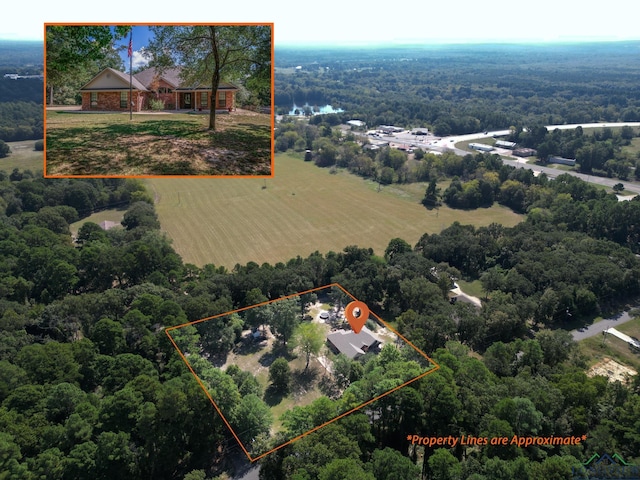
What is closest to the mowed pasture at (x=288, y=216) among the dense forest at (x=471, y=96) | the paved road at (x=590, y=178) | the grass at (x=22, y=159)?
the paved road at (x=590, y=178)

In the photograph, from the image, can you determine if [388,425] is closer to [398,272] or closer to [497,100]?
[398,272]

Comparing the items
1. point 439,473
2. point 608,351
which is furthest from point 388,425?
point 608,351

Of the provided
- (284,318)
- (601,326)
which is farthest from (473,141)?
(284,318)

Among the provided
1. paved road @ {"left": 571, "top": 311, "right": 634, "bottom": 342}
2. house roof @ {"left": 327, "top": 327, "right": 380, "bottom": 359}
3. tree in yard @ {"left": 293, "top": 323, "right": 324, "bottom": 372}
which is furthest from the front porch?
paved road @ {"left": 571, "top": 311, "right": 634, "bottom": 342}

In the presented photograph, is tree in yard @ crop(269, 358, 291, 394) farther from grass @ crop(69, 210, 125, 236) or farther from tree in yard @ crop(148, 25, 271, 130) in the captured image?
grass @ crop(69, 210, 125, 236)

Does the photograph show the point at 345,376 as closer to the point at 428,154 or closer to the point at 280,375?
the point at 280,375

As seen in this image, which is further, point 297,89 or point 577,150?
point 297,89

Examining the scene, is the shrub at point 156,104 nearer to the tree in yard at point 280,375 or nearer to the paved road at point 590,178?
the tree in yard at point 280,375

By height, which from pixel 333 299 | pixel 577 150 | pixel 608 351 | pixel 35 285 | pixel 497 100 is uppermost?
pixel 497 100
